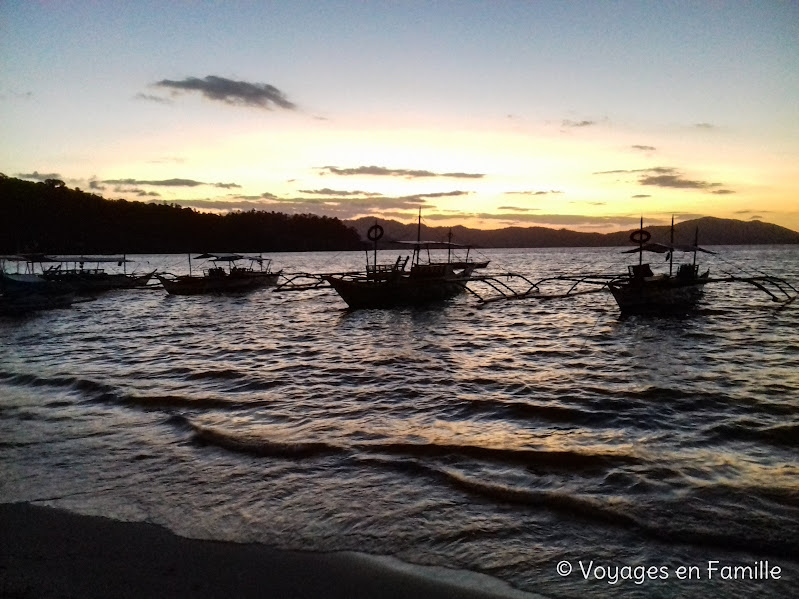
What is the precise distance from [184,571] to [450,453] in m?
4.88

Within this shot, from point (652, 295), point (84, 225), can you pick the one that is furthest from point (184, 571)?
point (84, 225)

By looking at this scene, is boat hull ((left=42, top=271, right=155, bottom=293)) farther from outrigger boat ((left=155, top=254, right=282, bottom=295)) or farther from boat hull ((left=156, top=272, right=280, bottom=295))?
boat hull ((left=156, top=272, right=280, bottom=295))

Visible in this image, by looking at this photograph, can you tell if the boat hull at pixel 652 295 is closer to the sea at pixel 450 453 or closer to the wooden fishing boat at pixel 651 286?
the wooden fishing boat at pixel 651 286

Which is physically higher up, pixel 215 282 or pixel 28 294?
pixel 215 282

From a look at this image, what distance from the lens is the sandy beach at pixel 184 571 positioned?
4742 mm

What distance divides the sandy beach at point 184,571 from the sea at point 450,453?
27 centimetres

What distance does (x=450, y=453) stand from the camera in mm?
8984

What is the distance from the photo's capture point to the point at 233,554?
5.43 meters

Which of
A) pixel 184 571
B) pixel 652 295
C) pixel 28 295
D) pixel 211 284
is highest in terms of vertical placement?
pixel 652 295

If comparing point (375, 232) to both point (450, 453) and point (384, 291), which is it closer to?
point (384, 291)

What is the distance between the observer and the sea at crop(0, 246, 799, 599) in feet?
19.0

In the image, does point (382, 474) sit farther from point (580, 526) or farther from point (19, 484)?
point (19, 484)

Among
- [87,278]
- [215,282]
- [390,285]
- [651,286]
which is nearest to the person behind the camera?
[651,286]

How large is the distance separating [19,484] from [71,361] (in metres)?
12.1
